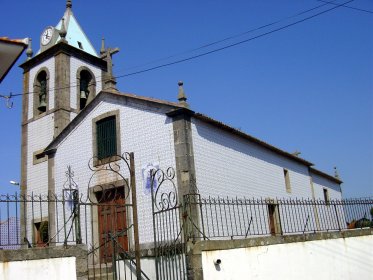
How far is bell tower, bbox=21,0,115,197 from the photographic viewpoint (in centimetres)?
1939

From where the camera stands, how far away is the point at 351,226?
13.1 metres

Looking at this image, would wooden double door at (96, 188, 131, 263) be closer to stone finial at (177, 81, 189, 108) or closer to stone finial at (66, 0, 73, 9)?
stone finial at (177, 81, 189, 108)

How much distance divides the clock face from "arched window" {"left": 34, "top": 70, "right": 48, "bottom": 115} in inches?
70.7

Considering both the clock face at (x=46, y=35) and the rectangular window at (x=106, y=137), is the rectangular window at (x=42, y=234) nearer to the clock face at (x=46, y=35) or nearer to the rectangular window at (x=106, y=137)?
the rectangular window at (x=106, y=137)

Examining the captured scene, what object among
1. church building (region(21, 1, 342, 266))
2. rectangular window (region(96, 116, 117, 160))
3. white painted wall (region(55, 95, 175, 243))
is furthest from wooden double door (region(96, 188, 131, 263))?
rectangular window (region(96, 116, 117, 160))

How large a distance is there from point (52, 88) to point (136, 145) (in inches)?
355

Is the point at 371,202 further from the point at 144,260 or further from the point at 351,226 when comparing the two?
the point at 144,260

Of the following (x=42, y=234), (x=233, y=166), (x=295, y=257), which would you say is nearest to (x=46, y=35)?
(x=42, y=234)

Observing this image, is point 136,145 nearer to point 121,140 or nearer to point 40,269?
point 121,140

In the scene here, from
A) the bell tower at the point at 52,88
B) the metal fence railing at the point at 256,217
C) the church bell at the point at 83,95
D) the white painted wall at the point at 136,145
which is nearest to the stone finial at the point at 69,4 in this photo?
the bell tower at the point at 52,88

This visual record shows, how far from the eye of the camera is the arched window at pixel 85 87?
68.5 feet

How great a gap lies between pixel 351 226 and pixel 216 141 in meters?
5.00

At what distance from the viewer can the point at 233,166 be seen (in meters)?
14.0

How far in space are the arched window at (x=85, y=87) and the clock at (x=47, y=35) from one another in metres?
2.58
